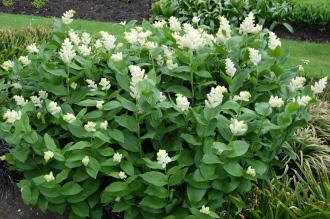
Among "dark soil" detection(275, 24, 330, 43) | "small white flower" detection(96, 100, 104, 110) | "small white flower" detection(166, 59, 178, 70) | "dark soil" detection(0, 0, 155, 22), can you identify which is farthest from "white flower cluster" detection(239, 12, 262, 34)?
"dark soil" detection(0, 0, 155, 22)

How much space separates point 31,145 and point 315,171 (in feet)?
7.18

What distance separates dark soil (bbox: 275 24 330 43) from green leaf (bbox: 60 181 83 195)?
5.95 meters

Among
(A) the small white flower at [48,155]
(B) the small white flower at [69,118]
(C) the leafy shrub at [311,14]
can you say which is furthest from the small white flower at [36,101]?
(C) the leafy shrub at [311,14]

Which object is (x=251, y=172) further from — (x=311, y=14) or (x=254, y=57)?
(x=311, y=14)

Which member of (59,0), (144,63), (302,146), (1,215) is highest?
(144,63)

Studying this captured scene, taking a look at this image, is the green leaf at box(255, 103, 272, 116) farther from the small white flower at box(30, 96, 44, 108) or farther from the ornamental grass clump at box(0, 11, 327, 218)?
the small white flower at box(30, 96, 44, 108)

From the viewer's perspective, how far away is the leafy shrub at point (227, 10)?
335 inches

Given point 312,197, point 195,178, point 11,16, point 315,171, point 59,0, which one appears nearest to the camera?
point 195,178

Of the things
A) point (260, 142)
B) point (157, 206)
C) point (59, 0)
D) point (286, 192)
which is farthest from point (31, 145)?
point (59, 0)

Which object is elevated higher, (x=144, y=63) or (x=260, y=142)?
(x=144, y=63)

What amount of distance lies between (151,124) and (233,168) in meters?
0.60

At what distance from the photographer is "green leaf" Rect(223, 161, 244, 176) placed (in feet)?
10.9

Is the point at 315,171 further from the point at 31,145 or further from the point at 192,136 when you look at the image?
the point at 31,145

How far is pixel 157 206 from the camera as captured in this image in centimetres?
339
